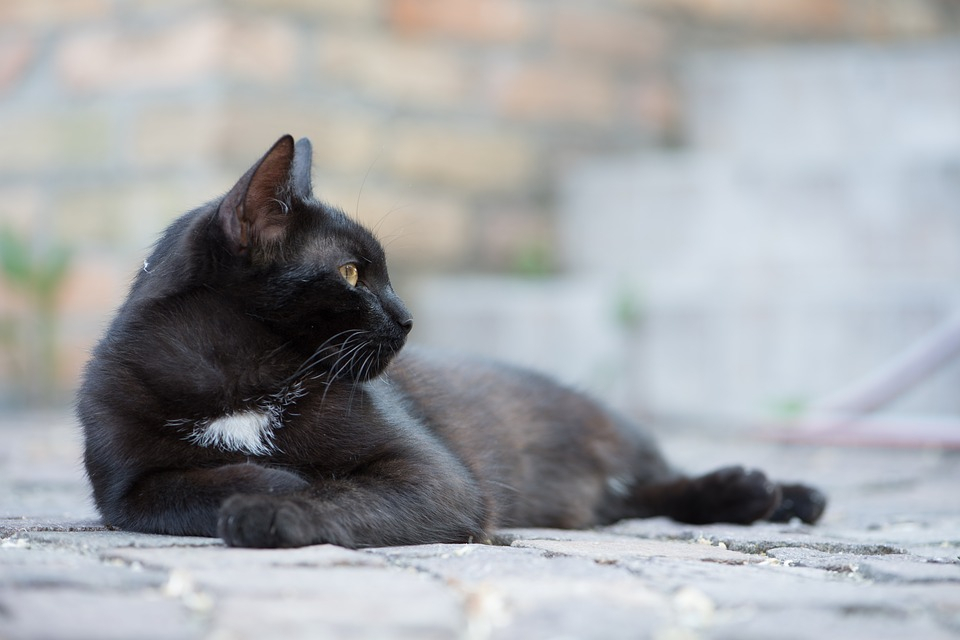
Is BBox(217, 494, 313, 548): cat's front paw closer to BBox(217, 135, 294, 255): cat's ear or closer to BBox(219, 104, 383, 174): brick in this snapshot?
BBox(217, 135, 294, 255): cat's ear

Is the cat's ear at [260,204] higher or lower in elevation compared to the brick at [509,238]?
lower

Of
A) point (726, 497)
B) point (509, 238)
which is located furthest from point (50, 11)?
point (726, 497)

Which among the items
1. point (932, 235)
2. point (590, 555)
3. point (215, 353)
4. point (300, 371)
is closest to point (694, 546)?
point (590, 555)

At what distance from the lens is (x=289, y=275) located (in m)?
2.15

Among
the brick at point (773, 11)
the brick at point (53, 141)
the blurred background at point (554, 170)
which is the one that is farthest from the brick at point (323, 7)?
the brick at point (773, 11)

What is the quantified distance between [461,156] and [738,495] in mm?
3691

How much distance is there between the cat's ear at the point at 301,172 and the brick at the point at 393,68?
3250mm

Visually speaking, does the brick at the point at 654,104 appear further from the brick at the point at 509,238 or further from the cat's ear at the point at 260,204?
the cat's ear at the point at 260,204

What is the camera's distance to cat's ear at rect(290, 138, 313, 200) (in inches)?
88.4

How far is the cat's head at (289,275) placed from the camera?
214 centimetres

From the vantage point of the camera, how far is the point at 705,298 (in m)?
5.25

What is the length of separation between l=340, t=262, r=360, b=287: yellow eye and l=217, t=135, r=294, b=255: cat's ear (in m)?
0.13

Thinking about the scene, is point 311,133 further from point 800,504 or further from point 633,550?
point 633,550

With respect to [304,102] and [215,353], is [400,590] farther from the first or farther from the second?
[304,102]
